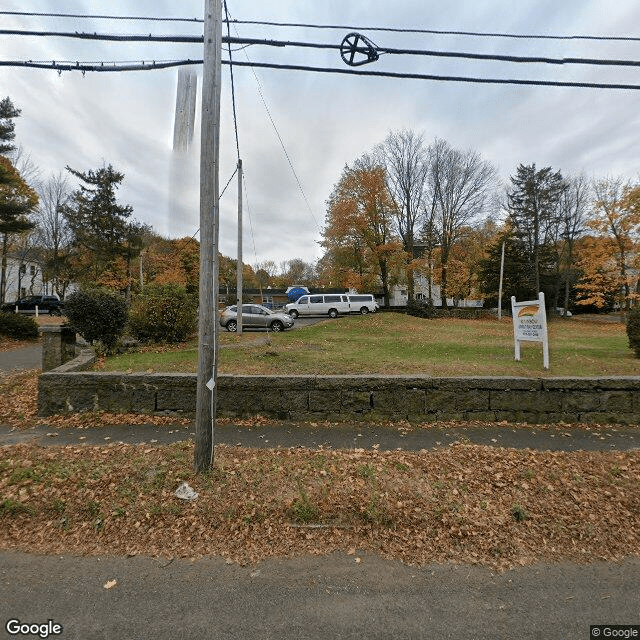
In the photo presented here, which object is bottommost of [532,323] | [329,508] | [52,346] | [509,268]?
[329,508]

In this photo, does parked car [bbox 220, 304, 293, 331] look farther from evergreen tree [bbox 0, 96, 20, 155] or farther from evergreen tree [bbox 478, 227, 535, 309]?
evergreen tree [bbox 478, 227, 535, 309]

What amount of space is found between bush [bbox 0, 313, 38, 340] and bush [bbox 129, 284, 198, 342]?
780 cm

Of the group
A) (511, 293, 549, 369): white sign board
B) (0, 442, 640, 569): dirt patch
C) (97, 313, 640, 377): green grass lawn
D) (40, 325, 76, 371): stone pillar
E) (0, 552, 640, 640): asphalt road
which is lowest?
(0, 552, 640, 640): asphalt road

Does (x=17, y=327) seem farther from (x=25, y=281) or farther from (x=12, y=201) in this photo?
(x=25, y=281)

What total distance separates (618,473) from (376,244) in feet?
90.5

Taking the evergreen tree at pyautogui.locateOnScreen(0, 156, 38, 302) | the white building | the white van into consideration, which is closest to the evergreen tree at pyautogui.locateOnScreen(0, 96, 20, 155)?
the evergreen tree at pyautogui.locateOnScreen(0, 156, 38, 302)

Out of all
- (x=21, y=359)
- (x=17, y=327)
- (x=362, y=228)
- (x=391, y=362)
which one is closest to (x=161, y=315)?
(x=21, y=359)

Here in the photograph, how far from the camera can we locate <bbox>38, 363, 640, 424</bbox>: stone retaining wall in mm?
5219

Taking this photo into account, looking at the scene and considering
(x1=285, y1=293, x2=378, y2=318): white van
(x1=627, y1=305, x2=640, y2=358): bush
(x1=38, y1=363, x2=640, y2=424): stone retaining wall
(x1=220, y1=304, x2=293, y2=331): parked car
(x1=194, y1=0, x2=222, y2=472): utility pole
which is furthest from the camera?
(x1=285, y1=293, x2=378, y2=318): white van

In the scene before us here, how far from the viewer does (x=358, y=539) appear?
8.96ft

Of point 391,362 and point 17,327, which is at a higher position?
point 17,327

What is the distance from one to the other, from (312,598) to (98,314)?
337 inches

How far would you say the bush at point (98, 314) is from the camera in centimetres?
833

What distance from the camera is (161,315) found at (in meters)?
10.7
